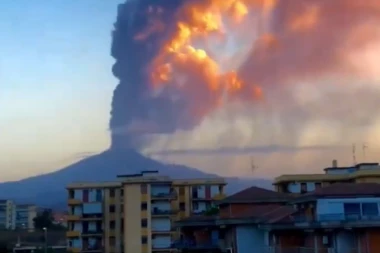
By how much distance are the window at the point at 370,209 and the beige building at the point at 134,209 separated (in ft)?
91.5

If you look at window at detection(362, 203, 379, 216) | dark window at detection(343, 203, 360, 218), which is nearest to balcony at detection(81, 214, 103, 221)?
dark window at detection(343, 203, 360, 218)

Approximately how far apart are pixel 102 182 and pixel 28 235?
2590cm

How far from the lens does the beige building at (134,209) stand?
51406 millimetres

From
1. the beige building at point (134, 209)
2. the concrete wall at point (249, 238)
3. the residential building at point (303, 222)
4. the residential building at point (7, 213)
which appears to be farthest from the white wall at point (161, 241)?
the residential building at point (7, 213)

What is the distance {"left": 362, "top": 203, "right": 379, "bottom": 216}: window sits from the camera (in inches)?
944

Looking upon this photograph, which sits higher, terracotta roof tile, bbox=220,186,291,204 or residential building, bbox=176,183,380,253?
terracotta roof tile, bbox=220,186,291,204

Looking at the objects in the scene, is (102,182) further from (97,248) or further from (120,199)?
(97,248)

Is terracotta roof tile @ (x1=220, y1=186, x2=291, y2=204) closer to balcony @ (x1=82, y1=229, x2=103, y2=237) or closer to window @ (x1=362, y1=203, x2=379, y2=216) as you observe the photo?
window @ (x1=362, y1=203, x2=379, y2=216)

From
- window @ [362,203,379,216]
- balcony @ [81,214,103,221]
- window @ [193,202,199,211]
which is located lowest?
window @ [362,203,379,216]

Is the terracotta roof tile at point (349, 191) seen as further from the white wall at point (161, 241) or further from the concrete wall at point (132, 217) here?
the concrete wall at point (132, 217)

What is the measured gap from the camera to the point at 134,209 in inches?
2029

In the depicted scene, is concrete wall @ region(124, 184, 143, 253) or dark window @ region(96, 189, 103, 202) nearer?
concrete wall @ region(124, 184, 143, 253)

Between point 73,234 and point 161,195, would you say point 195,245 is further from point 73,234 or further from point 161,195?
point 73,234

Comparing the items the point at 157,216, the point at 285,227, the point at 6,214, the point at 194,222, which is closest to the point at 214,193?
the point at 157,216
